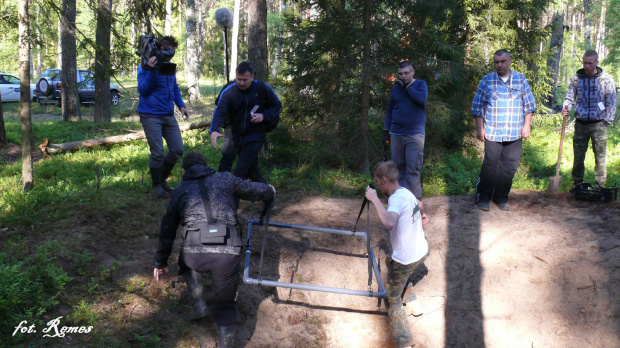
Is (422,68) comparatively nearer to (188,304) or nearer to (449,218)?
(449,218)

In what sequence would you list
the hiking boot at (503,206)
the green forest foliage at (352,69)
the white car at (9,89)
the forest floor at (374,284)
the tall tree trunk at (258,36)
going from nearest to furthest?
the forest floor at (374,284), the hiking boot at (503,206), the green forest foliage at (352,69), the tall tree trunk at (258,36), the white car at (9,89)

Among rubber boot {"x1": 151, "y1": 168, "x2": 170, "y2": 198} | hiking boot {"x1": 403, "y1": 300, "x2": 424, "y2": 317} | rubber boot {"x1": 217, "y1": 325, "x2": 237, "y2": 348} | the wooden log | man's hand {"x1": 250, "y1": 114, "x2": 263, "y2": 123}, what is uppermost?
man's hand {"x1": 250, "y1": 114, "x2": 263, "y2": 123}

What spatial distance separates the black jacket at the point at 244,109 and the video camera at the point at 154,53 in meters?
1.05

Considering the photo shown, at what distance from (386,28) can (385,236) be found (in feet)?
16.6

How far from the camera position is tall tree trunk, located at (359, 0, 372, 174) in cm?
990

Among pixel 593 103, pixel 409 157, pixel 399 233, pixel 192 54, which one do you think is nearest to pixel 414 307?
pixel 399 233

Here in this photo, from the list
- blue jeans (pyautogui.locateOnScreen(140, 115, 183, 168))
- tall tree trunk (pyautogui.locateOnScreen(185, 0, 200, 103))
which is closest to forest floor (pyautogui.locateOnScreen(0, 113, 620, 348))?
blue jeans (pyautogui.locateOnScreen(140, 115, 183, 168))

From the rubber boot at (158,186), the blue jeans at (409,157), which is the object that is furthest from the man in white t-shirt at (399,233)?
the rubber boot at (158,186)

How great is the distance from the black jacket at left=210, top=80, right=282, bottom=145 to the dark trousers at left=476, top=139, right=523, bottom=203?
3.27m

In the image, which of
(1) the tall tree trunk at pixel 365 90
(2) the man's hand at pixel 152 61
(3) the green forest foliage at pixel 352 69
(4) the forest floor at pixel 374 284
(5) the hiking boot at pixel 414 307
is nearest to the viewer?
(4) the forest floor at pixel 374 284

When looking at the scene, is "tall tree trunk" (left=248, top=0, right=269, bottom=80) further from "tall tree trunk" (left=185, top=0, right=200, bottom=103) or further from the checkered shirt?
"tall tree trunk" (left=185, top=0, right=200, bottom=103)

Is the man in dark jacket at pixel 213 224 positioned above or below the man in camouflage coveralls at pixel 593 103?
below

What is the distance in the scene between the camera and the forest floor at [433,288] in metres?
5.20

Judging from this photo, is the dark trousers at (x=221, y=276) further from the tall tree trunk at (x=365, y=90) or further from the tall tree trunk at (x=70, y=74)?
the tall tree trunk at (x=70, y=74)
